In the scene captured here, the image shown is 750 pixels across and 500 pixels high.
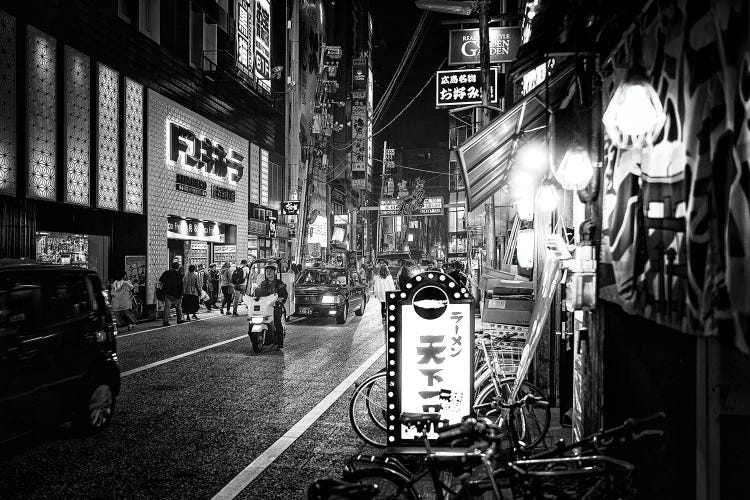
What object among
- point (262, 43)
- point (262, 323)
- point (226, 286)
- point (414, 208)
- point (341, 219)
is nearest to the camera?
point (262, 323)

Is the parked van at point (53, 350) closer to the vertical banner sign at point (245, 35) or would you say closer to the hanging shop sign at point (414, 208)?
the vertical banner sign at point (245, 35)

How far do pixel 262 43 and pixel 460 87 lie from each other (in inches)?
775

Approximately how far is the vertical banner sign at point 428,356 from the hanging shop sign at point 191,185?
20.4 meters

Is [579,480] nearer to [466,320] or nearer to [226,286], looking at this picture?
[466,320]

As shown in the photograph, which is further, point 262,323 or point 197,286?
point 197,286

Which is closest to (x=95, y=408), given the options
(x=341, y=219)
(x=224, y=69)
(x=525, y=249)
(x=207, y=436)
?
(x=207, y=436)

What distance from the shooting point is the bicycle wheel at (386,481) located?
3.73m

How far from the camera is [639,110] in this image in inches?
147

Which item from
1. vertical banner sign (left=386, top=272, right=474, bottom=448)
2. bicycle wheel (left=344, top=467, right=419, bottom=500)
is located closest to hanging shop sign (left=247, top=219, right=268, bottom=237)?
vertical banner sign (left=386, top=272, right=474, bottom=448)

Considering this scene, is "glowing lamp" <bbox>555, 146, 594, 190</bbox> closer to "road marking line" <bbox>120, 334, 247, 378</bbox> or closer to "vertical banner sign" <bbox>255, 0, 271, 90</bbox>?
"road marking line" <bbox>120, 334, 247, 378</bbox>

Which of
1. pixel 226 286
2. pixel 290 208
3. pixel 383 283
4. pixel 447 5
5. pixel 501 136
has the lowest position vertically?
pixel 226 286

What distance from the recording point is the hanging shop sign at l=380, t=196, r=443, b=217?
44.9m

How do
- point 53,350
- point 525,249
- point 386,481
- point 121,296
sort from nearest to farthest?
point 386,481 → point 53,350 → point 525,249 → point 121,296

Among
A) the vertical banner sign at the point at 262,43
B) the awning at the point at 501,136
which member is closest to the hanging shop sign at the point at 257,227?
the vertical banner sign at the point at 262,43
